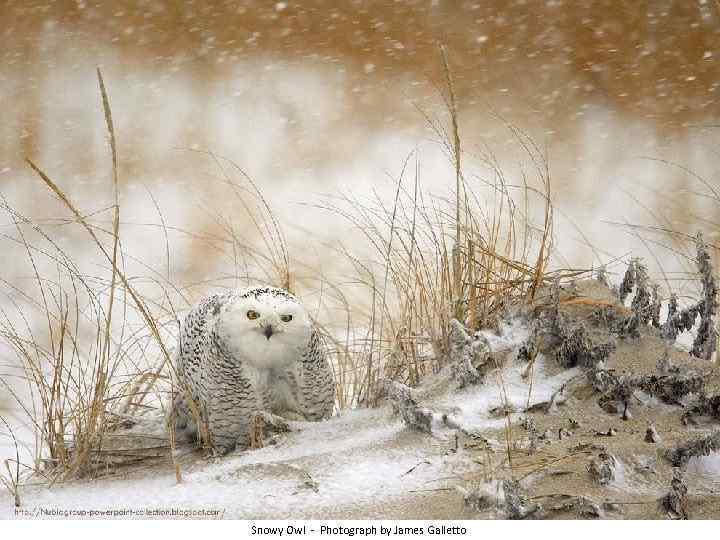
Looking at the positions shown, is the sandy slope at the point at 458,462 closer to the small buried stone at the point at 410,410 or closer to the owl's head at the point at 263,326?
the small buried stone at the point at 410,410

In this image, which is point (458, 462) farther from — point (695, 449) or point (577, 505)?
point (695, 449)

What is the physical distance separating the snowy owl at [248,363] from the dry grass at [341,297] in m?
0.06

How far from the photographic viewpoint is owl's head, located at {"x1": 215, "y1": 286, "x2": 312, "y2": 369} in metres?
1.21

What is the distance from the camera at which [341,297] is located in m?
1.68

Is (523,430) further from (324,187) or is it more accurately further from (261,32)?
(261,32)

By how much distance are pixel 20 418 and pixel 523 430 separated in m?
0.88

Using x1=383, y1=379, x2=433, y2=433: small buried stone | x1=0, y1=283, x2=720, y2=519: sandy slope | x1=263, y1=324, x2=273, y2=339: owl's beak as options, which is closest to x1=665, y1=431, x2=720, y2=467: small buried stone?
x1=0, y1=283, x2=720, y2=519: sandy slope

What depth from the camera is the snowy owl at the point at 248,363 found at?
4.02 feet

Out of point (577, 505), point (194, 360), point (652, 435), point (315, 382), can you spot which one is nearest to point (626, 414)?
point (652, 435)

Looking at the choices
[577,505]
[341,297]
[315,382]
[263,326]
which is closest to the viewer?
[577,505]

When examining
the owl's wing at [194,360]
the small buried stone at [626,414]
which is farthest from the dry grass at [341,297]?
the small buried stone at [626,414]

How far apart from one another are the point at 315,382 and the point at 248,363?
0.39 ft

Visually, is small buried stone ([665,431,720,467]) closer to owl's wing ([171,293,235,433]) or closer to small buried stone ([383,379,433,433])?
small buried stone ([383,379,433,433])

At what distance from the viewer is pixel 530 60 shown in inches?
77.8
